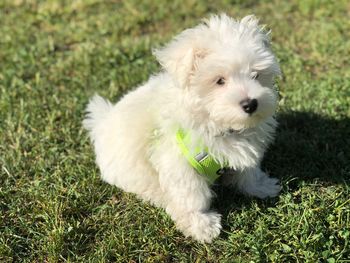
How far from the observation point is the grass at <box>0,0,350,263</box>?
3.79 m

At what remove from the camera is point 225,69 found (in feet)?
10.9

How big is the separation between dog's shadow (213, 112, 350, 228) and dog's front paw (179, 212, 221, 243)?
20 centimetres

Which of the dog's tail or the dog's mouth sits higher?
the dog's mouth

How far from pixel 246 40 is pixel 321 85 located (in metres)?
2.39

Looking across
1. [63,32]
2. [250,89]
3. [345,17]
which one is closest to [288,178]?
[250,89]

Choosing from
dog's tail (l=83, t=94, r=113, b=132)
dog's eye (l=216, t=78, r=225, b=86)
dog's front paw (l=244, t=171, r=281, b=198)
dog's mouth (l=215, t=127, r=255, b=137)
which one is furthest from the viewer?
dog's tail (l=83, t=94, r=113, b=132)

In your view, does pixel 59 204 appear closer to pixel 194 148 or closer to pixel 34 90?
pixel 194 148

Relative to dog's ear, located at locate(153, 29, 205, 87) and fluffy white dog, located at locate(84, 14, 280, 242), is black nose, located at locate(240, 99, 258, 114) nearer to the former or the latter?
fluffy white dog, located at locate(84, 14, 280, 242)

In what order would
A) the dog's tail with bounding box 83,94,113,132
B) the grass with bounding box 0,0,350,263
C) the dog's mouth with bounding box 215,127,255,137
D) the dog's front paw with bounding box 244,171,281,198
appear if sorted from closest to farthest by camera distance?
the dog's mouth with bounding box 215,127,255,137, the grass with bounding box 0,0,350,263, the dog's front paw with bounding box 244,171,281,198, the dog's tail with bounding box 83,94,113,132

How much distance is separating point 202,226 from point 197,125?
2.61 feet

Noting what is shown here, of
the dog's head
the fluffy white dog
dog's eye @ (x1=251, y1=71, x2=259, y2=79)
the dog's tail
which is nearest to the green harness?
the fluffy white dog

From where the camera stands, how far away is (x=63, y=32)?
6805mm

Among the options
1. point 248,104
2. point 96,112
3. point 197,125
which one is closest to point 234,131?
point 197,125

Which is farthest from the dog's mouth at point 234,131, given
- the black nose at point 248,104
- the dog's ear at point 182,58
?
the dog's ear at point 182,58
